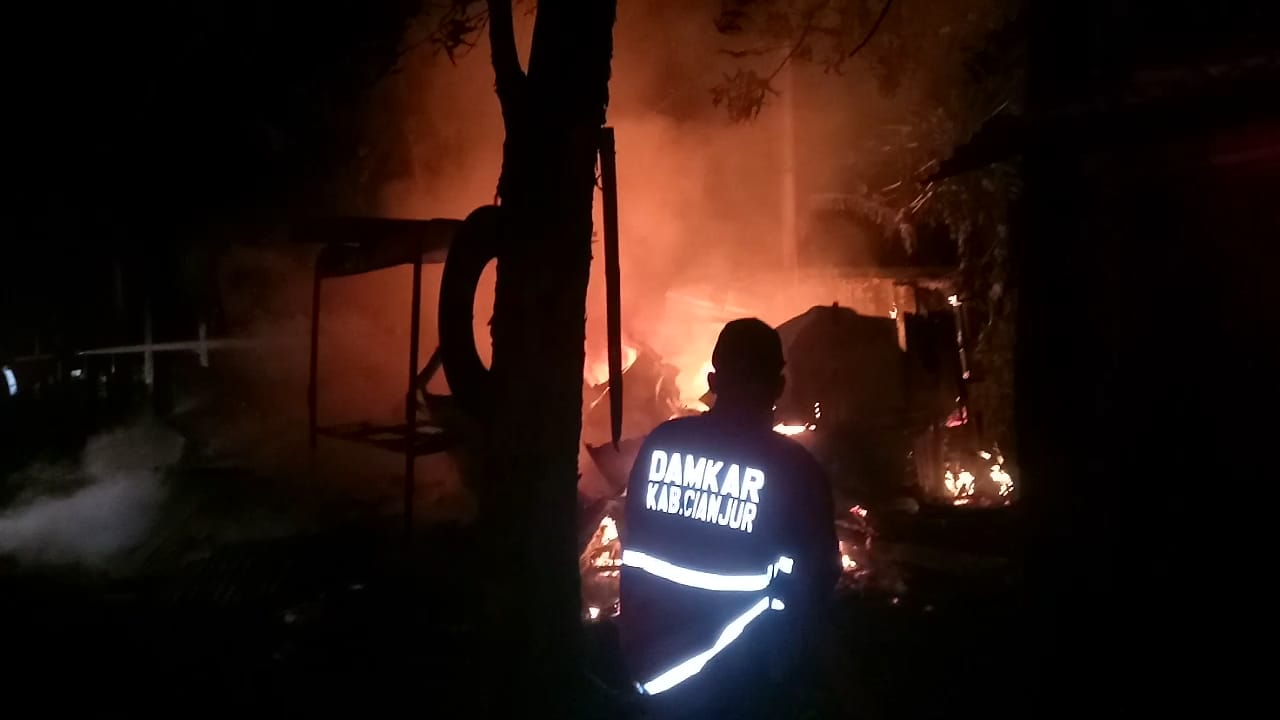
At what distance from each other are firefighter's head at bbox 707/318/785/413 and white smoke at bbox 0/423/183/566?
706cm

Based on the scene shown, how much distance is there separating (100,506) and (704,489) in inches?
351

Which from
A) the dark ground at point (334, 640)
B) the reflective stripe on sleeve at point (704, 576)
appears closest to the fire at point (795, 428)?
the dark ground at point (334, 640)

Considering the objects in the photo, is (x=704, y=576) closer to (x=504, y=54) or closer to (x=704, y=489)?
(x=704, y=489)

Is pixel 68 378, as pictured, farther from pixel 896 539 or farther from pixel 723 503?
pixel 723 503

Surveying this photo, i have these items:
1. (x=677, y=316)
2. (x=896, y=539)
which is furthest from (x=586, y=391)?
(x=896, y=539)

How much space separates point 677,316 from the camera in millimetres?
12805

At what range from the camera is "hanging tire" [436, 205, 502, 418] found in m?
3.51

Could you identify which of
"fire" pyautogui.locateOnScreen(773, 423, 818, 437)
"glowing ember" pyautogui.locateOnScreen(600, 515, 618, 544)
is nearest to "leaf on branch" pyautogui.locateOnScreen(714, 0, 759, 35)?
"fire" pyautogui.locateOnScreen(773, 423, 818, 437)

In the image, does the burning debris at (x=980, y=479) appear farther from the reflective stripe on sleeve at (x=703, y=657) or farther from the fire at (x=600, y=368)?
the reflective stripe on sleeve at (x=703, y=657)

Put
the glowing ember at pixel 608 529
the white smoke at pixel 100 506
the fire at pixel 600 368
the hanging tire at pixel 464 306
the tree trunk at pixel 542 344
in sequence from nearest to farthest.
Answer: the tree trunk at pixel 542 344 → the hanging tire at pixel 464 306 → the glowing ember at pixel 608 529 → the white smoke at pixel 100 506 → the fire at pixel 600 368

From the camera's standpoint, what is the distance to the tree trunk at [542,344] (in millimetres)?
3193

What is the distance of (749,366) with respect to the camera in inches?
98.6

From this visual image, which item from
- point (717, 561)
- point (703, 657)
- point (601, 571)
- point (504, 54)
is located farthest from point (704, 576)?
point (601, 571)

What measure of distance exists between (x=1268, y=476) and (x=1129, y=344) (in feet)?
2.64
